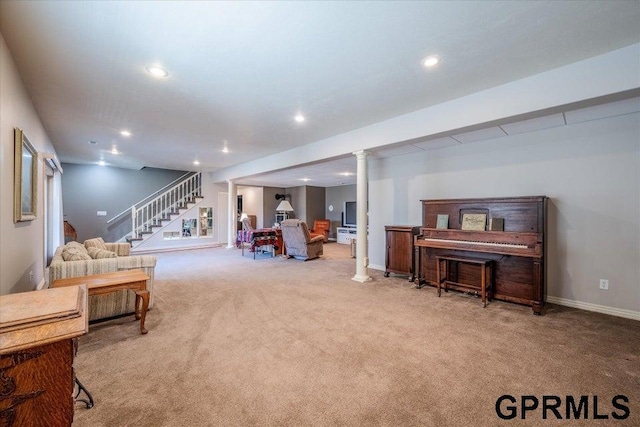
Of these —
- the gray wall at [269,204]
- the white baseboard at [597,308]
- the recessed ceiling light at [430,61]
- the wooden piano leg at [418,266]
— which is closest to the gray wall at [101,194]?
the gray wall at [269,204]

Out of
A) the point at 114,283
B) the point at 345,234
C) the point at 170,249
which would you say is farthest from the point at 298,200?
the point at 114,283

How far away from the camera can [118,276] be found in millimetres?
3027

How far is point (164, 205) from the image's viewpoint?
955 cm

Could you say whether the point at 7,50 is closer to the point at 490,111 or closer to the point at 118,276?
the point at 118,276

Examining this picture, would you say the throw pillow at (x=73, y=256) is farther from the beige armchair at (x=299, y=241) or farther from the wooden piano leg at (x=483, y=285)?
the wooden piano leg at (x=483, y=285)

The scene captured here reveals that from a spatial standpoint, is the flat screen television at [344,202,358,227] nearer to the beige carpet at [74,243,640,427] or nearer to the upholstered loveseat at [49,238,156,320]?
the beige carpet at [74,243,640,427]

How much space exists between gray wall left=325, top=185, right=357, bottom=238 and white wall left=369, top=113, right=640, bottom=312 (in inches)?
270

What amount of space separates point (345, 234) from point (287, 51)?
28.1 ft

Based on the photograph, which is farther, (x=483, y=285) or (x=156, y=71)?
(x=483, y=285)

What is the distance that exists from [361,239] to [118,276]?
350cm

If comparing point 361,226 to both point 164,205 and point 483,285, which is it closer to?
point 483,285

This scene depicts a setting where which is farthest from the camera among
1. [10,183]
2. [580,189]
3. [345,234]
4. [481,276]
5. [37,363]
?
[345,234]

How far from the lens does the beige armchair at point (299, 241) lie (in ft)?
22.0

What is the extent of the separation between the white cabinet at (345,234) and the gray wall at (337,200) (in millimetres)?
877
